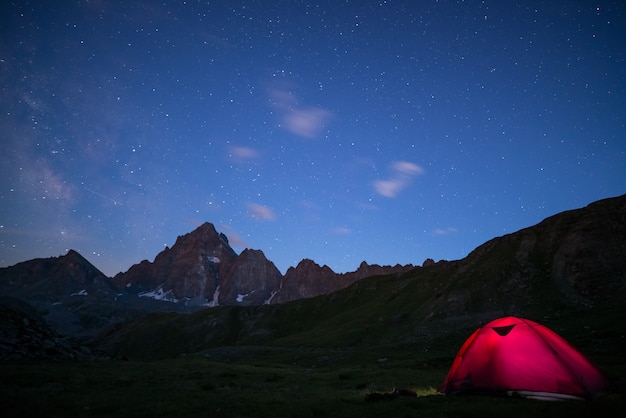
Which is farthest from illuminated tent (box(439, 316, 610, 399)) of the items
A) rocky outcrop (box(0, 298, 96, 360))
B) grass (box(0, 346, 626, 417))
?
rocky outcrop (box(0, 298, 96, 360))

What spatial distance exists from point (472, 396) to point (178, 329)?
127036 mm

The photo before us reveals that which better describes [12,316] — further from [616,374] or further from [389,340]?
[389,340]

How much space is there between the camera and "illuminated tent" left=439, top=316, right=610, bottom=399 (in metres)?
12.2

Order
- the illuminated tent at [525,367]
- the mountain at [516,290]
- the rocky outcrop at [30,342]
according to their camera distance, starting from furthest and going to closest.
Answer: the mountain at [516,290] → the rocky outcrop at [30,342] → the illuminated tent at [525,367]

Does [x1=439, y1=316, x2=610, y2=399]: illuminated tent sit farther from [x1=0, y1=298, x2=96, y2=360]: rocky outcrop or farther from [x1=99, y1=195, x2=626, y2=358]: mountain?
[x1=0, y1=298, x2=96, y2=360]: rocky outcrop

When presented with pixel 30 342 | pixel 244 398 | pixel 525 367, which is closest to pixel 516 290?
pixel 525 367

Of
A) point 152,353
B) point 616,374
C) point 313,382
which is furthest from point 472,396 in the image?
point 152,353

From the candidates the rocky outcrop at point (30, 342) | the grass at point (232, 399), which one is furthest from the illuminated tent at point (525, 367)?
the rocky outcrop at point (30, 342)

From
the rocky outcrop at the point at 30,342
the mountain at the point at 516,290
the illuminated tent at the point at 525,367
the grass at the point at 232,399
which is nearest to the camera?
the grass at the point at 232,399

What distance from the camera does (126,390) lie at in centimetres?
1695

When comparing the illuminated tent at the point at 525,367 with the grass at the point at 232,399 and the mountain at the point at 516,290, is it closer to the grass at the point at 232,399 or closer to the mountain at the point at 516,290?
the grass at the point at 232,399

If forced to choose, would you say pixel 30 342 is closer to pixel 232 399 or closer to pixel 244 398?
pixel 232 399

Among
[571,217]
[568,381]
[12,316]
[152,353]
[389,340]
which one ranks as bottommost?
[152,353]

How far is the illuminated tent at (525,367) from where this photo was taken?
40.0ft
